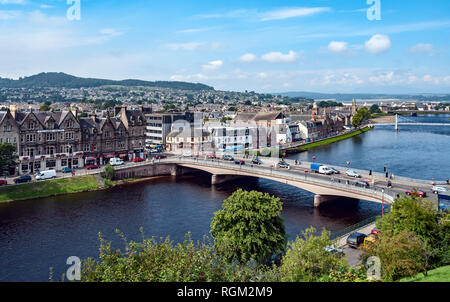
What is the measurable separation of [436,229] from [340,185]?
939 inches

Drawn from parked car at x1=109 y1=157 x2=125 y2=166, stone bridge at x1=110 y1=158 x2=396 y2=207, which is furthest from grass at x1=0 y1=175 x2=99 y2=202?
parked car at x1=109 y1=157 x2=125 y2=166

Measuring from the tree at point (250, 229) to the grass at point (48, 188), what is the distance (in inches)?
1533

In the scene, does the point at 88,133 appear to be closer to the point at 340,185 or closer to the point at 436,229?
the point at 340,185

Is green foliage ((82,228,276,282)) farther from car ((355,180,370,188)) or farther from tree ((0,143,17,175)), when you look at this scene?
tree ((0,143,17,175))

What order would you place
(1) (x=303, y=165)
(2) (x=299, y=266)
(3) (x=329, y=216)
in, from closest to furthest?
(2) (x=299, y=266), (3) (x=329, y=216), (1) (x=303, y=165)

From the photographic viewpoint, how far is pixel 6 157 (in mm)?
62844

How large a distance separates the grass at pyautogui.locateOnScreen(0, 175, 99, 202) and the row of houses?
24.4ft

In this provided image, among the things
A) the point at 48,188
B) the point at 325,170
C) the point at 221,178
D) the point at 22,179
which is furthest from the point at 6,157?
the point at 325,170

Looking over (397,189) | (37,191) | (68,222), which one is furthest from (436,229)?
(37,191)

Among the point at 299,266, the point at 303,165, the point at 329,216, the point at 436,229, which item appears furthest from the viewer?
the point at 303,165

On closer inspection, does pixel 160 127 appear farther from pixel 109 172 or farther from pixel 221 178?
pixel 109 172

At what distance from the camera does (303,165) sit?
73500mm

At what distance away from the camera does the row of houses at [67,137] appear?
67.4 m

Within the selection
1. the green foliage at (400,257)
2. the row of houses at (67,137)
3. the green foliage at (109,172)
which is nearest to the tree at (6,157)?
the row of houses at (67,137)
